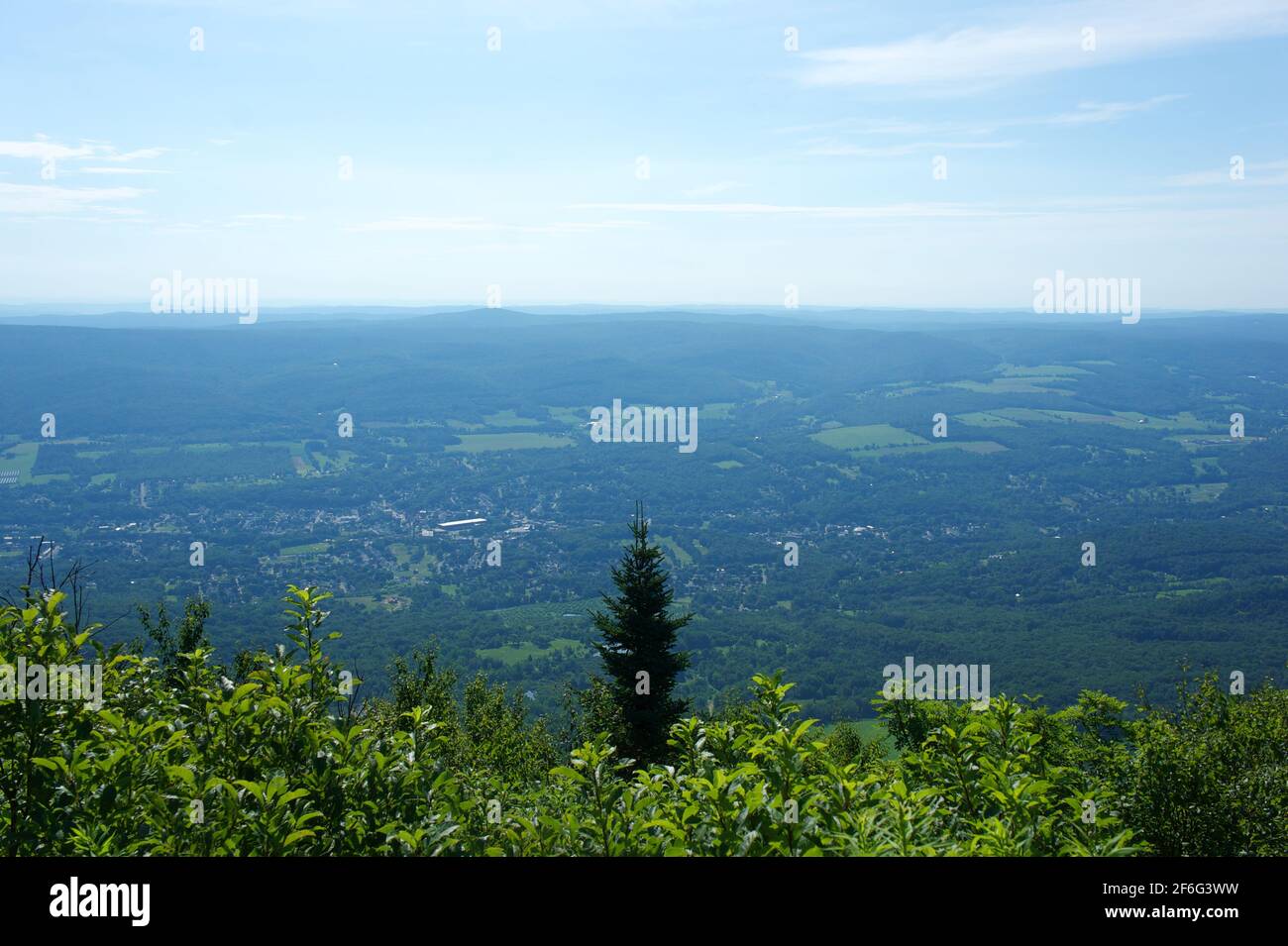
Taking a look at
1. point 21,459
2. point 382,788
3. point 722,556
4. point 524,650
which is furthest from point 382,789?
point 21,459

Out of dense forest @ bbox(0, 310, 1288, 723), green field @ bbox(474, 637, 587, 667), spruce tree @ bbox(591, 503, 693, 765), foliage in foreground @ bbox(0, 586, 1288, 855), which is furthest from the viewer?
dense forest @ bbox(0, 310, 1288, 723)

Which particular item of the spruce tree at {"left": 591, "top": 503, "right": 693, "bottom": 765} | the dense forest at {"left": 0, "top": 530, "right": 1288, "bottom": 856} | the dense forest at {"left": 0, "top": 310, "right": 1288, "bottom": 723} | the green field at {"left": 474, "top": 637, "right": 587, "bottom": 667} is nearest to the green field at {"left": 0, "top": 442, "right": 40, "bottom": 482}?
the dense forest at {"left": 0, "top": 310, "right": 1288, "bottom": 723}

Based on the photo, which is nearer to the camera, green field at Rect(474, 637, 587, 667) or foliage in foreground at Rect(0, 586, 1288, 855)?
foliage in foreground at Rect(0, 586, 1288, 855)

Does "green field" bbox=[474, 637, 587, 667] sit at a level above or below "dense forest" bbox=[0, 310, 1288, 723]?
below

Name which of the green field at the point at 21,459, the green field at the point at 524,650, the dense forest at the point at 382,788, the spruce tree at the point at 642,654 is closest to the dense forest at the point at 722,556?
the green field at the point at 524,650

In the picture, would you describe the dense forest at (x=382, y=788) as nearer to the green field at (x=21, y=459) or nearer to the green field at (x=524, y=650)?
the green field at (x=524, y=650)

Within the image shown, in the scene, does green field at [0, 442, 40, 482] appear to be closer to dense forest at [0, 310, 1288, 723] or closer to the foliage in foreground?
dense forest at [0, 310, 1288, 723]

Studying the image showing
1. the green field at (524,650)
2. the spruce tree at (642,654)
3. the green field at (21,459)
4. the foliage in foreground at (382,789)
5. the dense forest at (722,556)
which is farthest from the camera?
the green field at (21,459)
